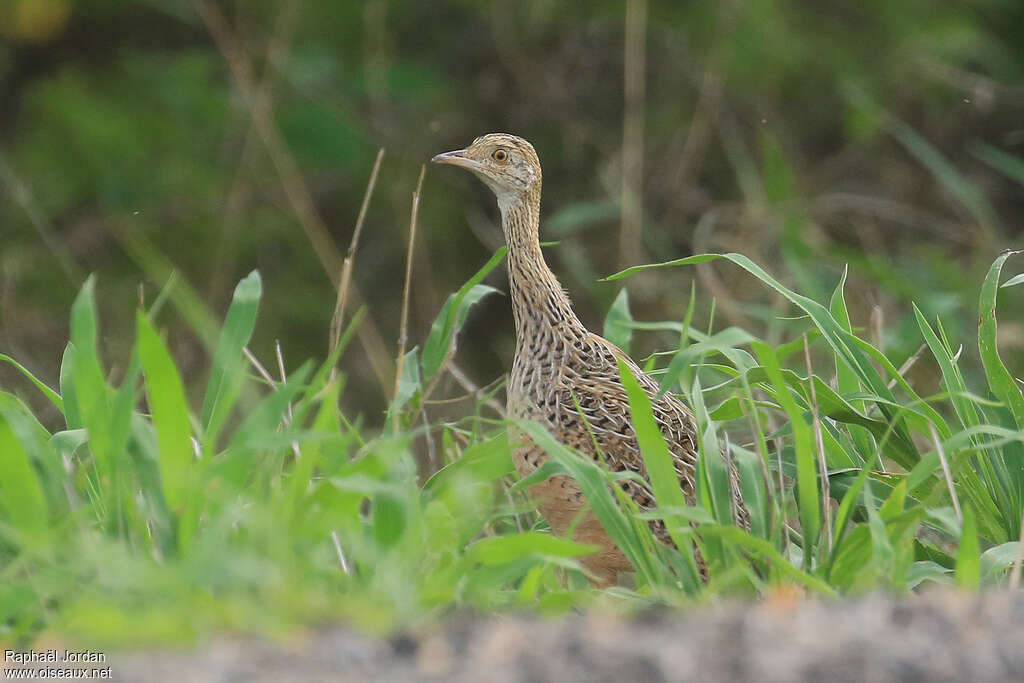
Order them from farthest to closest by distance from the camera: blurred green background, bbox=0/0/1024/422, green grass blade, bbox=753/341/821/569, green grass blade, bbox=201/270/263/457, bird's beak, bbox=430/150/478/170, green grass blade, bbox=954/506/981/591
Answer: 1. blurred green background, bbox=0/0/1024/422
2. bird's beak, bbox=430/150/478/170
3. green grass blade, bbox=201/270/263/457
4. green grass blade, bbox=753/341/821/569
5. green grass blade, bbox=954/506/981/591

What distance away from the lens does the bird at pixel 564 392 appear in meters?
3.21

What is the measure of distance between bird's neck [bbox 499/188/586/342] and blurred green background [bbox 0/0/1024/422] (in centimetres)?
372

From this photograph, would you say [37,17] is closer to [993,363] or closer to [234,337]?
[234,337]

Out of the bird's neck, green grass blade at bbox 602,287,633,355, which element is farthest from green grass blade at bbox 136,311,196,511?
green grass blade at bbox 602,287,633,355

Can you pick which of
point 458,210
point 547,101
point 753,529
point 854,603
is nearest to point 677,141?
point 547,101

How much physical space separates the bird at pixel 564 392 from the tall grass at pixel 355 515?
0.46ft

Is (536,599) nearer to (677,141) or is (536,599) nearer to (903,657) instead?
(903,657)

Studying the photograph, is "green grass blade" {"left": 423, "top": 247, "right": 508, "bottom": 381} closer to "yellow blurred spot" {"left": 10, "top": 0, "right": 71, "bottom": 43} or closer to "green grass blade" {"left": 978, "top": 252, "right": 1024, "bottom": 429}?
"green grass blade" {"left": 978, "top": 252, "right": 1024, "bottom": 429}

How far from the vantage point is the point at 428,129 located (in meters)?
8.55

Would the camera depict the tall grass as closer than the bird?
Yes

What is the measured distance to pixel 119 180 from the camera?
824cm

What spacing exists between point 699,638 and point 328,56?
723 centimetres

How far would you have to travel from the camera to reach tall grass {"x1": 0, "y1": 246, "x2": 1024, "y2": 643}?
2215 mm

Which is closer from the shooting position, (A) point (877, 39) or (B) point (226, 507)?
(B) point (226, 507)
